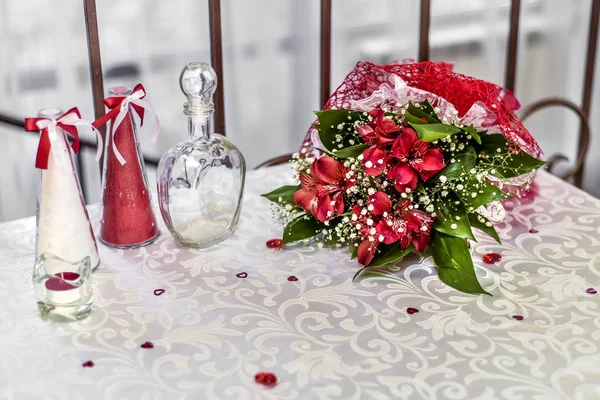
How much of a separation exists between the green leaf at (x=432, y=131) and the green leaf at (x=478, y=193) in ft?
0.27

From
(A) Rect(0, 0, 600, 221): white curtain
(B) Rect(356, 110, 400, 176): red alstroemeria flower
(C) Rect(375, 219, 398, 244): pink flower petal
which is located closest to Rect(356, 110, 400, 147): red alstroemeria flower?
(B) Rect(356, 110, 400, 176): red alstroemeria flower

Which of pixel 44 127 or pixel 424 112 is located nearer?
pixel 44 127

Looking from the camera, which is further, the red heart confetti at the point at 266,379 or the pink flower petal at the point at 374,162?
the pink flower petal at the point at 374,162

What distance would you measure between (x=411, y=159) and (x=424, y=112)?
0.08 m

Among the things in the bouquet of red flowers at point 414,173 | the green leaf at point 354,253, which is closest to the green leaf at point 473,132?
the bouquet of red flowers at point 414,173

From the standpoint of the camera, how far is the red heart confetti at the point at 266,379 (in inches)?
30.5

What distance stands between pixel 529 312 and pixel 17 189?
1793 millimetres

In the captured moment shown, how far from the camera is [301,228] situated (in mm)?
1045

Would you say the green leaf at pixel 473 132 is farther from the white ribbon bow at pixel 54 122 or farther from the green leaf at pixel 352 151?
the white ribbon bow at pixel 54 122

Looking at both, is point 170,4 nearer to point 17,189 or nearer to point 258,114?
point 258,114

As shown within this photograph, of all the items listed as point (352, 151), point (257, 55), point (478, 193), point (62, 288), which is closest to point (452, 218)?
point (478, 193)

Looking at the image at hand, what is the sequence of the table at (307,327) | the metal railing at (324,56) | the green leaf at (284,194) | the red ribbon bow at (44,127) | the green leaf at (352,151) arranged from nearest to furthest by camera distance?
1. the table at (307,327)
2. the red ribbon bow at (44,127)
3. the green leaf at (352,151)
4. the green leaf at (284,194)
5. the metal railing at (324,56)

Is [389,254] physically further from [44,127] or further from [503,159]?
[44,127]

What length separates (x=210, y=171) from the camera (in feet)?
3.44
